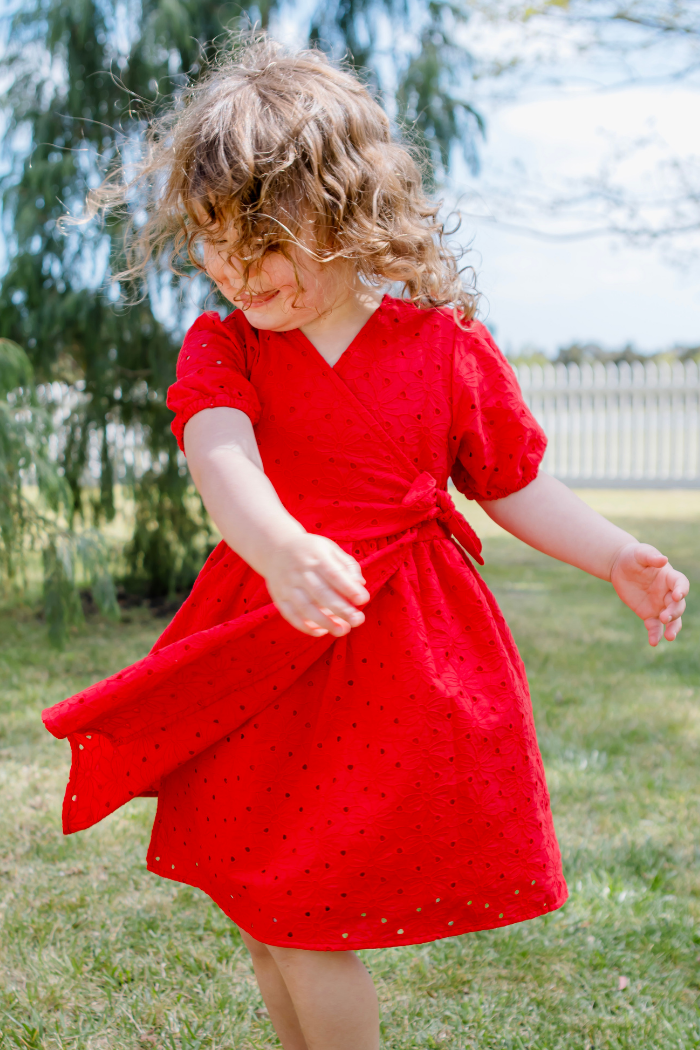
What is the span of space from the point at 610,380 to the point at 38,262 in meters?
9.69

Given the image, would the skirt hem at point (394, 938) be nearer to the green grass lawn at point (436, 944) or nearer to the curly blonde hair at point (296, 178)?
the green grass lawn at point (436, 944)

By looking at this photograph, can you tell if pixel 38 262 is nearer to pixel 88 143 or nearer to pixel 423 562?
pixel 88 143

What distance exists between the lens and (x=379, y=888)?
3.68 feet

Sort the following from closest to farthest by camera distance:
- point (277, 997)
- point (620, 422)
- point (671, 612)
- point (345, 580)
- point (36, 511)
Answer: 1. point (345, 580)
2. point (671, 612)
3. point (277, 997)
4. point (36, 511)
5. point (620, 422)

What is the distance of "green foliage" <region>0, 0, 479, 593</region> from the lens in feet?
14.4

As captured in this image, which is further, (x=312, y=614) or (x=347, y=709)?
(x=347, y=709)

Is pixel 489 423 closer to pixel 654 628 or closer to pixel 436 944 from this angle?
pixel 654 628

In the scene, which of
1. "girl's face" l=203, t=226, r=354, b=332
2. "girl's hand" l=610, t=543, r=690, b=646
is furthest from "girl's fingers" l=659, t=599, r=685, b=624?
"girl's face" l=203, t=226, r=354, b=332

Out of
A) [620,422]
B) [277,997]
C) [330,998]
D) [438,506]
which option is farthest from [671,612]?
[620,422]

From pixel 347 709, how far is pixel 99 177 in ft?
13.6

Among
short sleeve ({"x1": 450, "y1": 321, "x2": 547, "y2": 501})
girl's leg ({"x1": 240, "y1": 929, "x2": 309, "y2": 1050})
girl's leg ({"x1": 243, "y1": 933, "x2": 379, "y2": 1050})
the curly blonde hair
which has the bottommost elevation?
girl's leg ({"x1": 240, "y1": 929, "x2": 309, "y2": 1050})

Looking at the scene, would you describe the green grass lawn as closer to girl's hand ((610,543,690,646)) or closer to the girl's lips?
girl's hand ((610,543,690,646))

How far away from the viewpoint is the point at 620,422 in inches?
497

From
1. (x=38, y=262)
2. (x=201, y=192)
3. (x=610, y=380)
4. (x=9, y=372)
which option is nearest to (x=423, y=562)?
(x=201, y=192)
